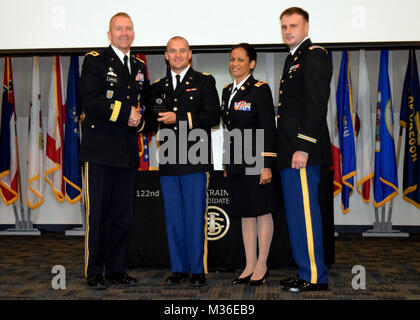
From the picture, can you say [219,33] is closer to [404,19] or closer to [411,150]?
[404,19]

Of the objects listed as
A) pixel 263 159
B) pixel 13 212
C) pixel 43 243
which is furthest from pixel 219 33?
pixel 13 212

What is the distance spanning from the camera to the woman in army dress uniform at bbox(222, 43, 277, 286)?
2.72 metres

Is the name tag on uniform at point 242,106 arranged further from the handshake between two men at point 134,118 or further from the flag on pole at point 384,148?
the flag on pole at point 384,148

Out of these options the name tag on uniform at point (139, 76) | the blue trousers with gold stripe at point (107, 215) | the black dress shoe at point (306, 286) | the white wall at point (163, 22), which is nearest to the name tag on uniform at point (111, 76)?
the name tag on uniform at point (139, 76)

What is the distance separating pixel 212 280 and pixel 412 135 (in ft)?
11.6

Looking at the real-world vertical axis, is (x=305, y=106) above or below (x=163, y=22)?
below

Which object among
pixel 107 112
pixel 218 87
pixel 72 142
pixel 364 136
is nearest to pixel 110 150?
pixel 107 112

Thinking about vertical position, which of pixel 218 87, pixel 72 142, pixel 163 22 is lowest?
pixel 72 142

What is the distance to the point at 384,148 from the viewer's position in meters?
5.31

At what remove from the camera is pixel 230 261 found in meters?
3.27

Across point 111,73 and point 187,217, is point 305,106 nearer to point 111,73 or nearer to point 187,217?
point 187,217

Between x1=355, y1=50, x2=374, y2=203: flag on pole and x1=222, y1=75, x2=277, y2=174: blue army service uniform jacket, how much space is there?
303 centimetres

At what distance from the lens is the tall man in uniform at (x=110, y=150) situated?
2709 millimetres
